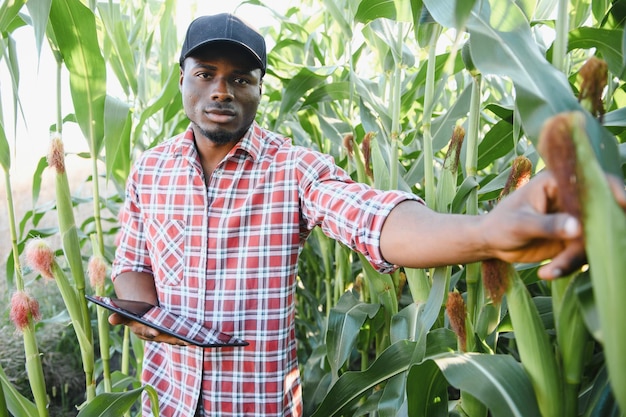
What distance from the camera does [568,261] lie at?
42cm

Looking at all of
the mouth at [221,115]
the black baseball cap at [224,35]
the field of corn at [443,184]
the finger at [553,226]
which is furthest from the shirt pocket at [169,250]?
the finger at [553,226]

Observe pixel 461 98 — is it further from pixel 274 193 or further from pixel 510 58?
pixel 510 58

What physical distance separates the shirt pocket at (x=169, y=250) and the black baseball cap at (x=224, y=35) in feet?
1.02

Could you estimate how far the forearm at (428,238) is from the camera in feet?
1.71

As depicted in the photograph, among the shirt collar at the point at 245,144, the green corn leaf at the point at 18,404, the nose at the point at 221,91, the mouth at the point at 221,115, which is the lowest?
the green corn leaf at the point at 18,404

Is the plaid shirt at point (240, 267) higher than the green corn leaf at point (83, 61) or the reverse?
the reverse

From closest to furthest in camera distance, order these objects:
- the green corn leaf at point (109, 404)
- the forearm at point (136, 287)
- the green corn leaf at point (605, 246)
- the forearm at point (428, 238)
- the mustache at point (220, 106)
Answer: the green corn leaf at point (605, 246), the forearm at point (428, 238), the green corn leaf at point (109, 404), the mustache at point (220, 106), the forearm at point (136, 287)

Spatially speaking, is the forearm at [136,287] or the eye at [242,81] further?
the forearm at [136,287]

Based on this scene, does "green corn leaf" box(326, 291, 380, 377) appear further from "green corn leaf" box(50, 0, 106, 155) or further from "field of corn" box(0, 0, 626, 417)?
"green corn leaf" box(50, 0, 106, 155)

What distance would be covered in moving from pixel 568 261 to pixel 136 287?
88cm

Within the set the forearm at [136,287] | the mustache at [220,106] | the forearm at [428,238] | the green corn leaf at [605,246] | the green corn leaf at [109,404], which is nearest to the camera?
the green corn leaf at [605,246]

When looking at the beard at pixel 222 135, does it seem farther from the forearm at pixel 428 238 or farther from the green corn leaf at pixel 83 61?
the forearm at pixel 428 238

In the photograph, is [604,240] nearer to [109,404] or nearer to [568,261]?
[568,261]

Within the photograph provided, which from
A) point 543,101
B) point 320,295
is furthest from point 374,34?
point 320,295
